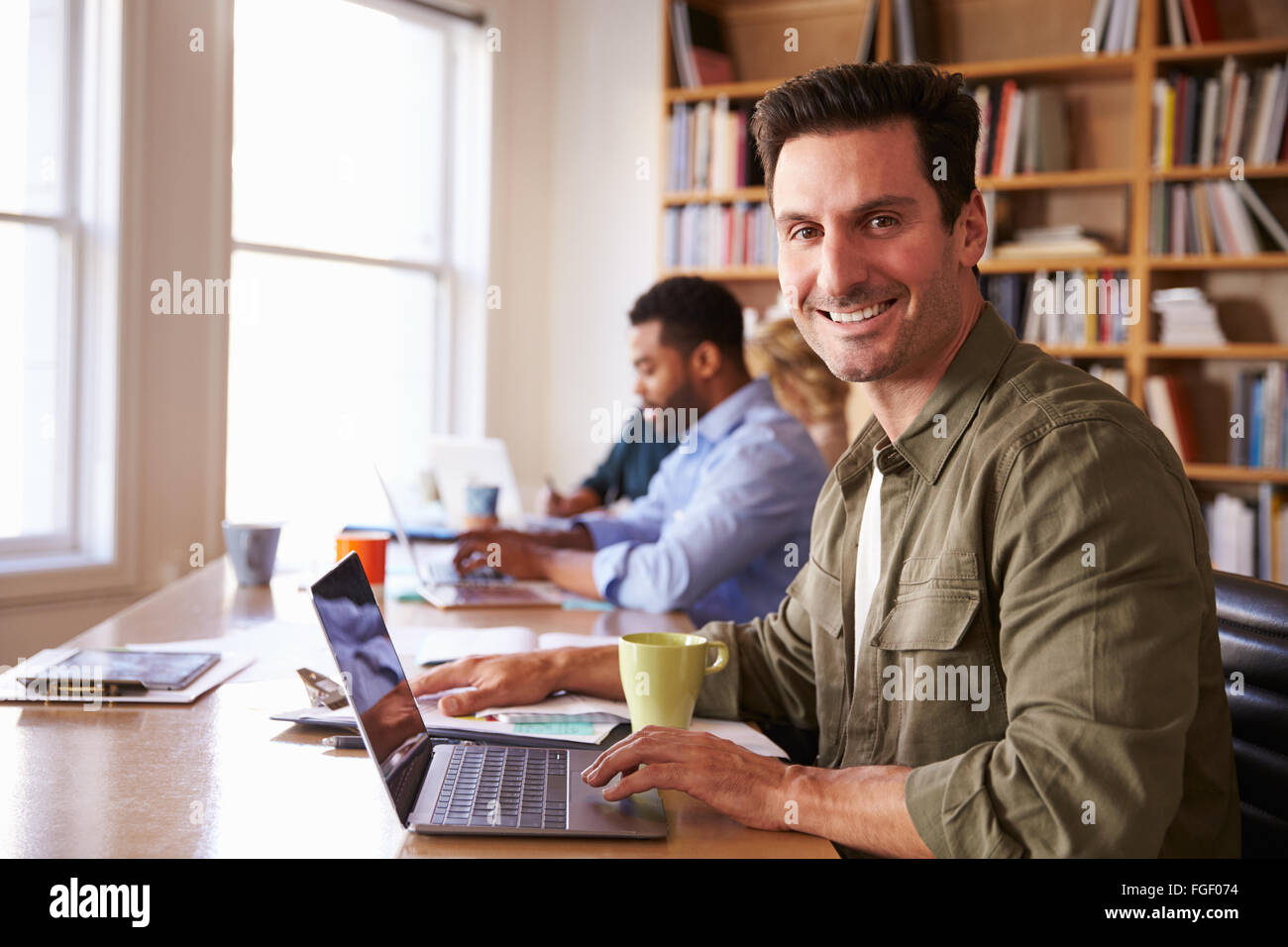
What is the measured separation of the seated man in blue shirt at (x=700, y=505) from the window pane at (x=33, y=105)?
1789 mm

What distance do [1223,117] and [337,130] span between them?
2.87 metres

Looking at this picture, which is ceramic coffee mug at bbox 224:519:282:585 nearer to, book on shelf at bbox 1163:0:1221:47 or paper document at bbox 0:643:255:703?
paper document at bbox 0:643:255:703

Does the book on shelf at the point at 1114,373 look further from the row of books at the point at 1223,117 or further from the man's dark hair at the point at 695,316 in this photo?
the man's dark hair at the point at 695,316

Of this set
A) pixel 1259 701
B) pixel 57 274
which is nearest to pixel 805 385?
pixel 57 274

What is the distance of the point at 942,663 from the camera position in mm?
1050

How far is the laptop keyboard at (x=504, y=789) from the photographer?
35.5 inches

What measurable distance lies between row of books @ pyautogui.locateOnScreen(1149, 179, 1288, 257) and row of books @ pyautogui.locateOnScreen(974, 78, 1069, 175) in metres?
0.35

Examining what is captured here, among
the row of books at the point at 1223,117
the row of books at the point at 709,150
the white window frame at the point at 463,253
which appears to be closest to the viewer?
the row of books at the point at 1223,117

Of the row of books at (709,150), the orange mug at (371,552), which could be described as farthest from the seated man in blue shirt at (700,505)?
the row of books at (709,150)

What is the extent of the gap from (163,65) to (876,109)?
2.79 meters

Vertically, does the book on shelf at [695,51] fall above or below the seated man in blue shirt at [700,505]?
above

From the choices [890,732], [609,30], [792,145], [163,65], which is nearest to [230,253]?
[163,65]

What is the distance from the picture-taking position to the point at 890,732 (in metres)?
1.13

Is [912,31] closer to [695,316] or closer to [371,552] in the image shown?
[695,316]
